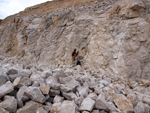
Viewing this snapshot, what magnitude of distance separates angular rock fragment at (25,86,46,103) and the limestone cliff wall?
14.2 ft

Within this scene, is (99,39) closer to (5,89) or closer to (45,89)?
(45,89)

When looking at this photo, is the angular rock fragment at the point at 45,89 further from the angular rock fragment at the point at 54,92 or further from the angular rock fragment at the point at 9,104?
the angular rock fragment at the point at 9,104

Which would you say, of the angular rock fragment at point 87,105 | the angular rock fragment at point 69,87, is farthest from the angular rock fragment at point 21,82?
the angular rock fragment at point 87,105

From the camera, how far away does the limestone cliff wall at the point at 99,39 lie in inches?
213

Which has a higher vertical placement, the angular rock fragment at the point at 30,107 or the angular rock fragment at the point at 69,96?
the angular rock fragment at the point at 30,107

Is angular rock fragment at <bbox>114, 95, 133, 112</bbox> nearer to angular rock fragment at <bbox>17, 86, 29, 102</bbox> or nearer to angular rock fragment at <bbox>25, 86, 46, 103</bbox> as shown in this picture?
angular rock fragment at <bbox>25, 86, 46, 103</bbox>

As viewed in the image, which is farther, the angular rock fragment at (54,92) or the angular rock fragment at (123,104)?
the angular rock fragment at (123,104)

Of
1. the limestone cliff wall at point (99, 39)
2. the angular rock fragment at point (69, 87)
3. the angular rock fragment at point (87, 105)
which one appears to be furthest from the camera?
the limestone cliff wall at point (99, 39)

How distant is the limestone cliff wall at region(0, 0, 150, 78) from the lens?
17.7ft

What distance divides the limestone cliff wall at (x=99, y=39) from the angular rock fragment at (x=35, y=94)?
4.34m

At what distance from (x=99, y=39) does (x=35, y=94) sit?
536cm

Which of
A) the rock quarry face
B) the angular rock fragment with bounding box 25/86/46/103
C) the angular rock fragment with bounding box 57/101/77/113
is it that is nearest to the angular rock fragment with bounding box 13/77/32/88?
the rock quarry face

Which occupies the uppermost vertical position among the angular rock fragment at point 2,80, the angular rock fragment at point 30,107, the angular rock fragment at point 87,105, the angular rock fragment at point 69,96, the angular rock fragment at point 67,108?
the angular rock fragment at point 2,80

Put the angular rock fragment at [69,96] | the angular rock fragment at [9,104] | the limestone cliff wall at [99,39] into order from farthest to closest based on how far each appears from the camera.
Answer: the limestone cliff wall at [99,39], the angular rock fragment at [69,96], the angular rock fragment at [9,104]
